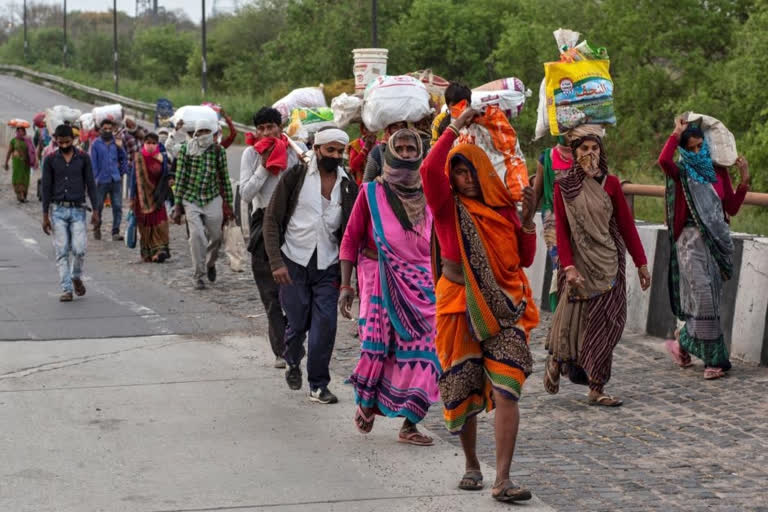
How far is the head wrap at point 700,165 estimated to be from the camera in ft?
30.1

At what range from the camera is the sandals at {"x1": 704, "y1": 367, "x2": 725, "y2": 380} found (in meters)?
9.12

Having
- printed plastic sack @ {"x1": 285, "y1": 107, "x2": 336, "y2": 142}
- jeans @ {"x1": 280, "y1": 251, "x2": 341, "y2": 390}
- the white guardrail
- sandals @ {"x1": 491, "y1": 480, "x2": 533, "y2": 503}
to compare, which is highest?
printed plastic sack @ {"x1": 285, "y1": 107, "x2": 336, "y2": 142}

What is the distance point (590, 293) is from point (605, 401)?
2.30 feet

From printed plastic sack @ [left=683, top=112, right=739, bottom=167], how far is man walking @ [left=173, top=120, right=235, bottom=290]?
20.0ft

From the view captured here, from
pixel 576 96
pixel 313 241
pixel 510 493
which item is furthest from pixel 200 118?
pixel 510 493

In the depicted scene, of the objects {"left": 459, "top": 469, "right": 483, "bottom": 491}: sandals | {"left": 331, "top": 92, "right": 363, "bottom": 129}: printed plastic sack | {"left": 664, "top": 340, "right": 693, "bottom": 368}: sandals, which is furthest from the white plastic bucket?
{"left": 459, "top": 469, "right": 483, "bottom": 491}: sandals

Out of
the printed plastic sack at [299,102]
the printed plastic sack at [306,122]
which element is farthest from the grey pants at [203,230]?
the printed plastic sack at [306,122]

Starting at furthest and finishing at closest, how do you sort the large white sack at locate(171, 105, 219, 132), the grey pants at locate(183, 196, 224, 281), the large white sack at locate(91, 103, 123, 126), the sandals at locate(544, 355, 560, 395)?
the large white sack at locate(91, 103, 123, 126) → the grey pants at locate(183, 196, 224, 281) → the large white sack at locate(171, 105, 219, 132) → the sandals at locate(544, 355, 560, 395)

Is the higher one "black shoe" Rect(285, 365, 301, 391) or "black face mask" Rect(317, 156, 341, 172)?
"black face mask" Rect(317, 156, 341, 172)

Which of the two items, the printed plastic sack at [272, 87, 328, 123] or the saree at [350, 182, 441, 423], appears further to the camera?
the printed plastic sack at [272, 87, 328, 123]

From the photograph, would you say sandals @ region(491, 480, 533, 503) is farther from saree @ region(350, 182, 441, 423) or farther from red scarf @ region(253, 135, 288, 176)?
red scarf @ region(253, 135, 288, 176)

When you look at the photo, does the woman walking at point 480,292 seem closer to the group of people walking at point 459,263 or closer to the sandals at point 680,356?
the group of people walking at point 459,263

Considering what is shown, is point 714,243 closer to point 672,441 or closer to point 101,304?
point 672,441

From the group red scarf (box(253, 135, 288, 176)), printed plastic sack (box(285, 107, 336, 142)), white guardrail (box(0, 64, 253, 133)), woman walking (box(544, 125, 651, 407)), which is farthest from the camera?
white guardrail (box(0, 64, 253, 133))
